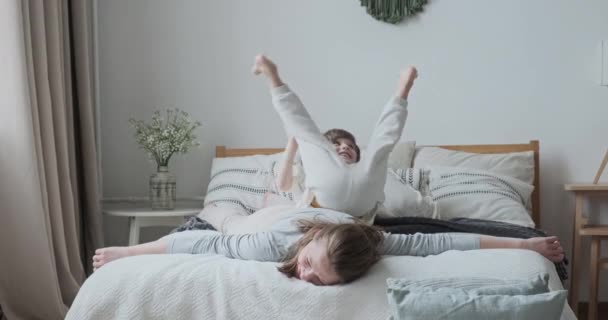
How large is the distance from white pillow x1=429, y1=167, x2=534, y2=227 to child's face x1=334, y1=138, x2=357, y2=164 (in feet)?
1.37

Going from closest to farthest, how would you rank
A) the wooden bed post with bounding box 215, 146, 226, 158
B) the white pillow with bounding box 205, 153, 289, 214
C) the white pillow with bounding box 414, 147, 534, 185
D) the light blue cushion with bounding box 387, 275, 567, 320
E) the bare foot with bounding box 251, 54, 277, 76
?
the light blue cushion with bounding box 387, 275, 567, 320
the bare foot with bounding box 251, 54, 277, 76
the white pillow with bounding box 205, 153, 289, 214
the white pillow with bounding box 414, 147, 534, 185
the wooden bed post with bounding box 215, 146, 226, 158

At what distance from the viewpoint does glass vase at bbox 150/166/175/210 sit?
11.2 ft

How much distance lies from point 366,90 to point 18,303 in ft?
5.84

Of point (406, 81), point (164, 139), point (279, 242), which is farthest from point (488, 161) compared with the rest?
point (279, 242)

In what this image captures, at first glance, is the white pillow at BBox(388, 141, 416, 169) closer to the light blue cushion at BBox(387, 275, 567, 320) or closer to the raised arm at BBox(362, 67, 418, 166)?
the raised arm at BBox(362, 67, 418, 166)

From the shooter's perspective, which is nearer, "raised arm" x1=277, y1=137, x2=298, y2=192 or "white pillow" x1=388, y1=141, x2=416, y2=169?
"raised arm" x1=277, y1=137, x2=298, y2=192

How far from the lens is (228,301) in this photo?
1745 millimetres

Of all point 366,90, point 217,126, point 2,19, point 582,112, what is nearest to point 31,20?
point 2,19

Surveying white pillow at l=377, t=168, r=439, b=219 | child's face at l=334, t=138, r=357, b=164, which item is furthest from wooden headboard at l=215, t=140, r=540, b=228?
child's face at l=334, t=138, r=357, b=164

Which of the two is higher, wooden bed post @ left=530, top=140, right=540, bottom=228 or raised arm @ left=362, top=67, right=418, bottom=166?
raised arm @ left=362, top=67, right=418, bottom=166

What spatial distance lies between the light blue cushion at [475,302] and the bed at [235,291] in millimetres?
149

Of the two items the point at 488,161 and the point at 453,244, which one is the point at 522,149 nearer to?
the point at 488,161

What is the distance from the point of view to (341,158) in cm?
252

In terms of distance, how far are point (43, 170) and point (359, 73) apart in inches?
59.7
